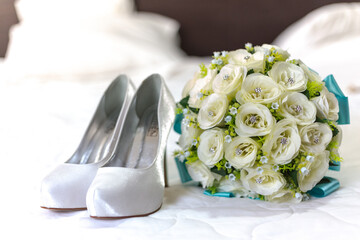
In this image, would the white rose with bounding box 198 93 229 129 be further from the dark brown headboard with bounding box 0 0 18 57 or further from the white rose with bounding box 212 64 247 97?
the dark brown headboard with bounding box 0 0 18 57

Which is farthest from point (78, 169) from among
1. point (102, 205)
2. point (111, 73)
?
point (111, 73)

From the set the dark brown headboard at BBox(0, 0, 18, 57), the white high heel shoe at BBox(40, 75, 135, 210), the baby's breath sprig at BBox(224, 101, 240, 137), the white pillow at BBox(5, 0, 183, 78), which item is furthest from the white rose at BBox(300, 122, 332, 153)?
the dark brown headboard at BBox(0, 0, 18, 57)

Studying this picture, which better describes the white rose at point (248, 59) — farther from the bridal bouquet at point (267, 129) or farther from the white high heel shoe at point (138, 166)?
the white high heel shoe at point (138, 166)

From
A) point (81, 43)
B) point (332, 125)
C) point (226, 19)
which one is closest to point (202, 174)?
point (332, 125)

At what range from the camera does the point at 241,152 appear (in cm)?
66

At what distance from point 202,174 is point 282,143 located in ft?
0.54

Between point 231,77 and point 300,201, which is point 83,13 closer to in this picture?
point 231,77

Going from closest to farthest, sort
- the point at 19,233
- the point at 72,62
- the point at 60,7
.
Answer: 1. the point at 19,233
2. the point at 72,62
3. the point at 60,7

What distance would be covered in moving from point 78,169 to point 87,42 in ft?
→ 3.72

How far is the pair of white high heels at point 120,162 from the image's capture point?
0.60 meters

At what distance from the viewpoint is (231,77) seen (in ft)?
2.25

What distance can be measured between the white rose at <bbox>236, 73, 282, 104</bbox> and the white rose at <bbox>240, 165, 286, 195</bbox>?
118 mm

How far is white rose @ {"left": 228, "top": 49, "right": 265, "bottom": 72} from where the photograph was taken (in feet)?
2.26

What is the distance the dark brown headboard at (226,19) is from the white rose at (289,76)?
5.33ft
